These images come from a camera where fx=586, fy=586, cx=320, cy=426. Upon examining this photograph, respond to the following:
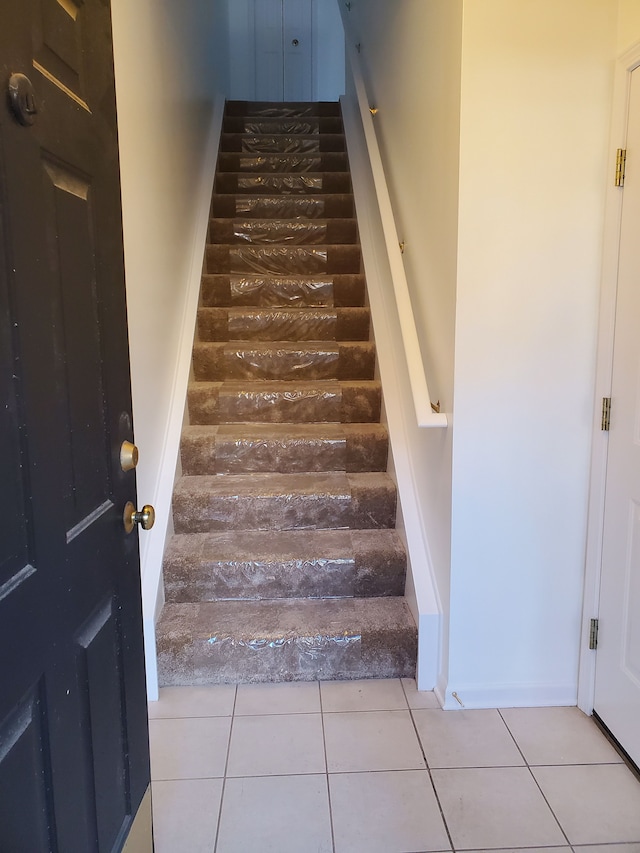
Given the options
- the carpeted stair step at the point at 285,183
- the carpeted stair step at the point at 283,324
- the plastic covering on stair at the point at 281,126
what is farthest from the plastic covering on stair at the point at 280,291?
the plastic covering on stair at the point at 281,126

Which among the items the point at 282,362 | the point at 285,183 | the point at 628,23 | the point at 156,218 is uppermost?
the point at 285,183

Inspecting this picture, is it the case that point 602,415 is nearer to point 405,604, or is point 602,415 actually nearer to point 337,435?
point 405,604

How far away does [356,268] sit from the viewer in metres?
3.31

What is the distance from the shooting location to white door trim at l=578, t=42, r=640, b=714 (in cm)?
155

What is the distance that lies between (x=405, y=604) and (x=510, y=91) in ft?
5.37

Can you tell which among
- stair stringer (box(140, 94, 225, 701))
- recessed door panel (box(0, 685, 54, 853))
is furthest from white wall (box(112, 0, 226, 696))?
recessed door panel (box(0, 685, 54, 853))

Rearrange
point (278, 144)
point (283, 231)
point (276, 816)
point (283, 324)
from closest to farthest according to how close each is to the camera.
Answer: point (276, 816)
point (283, 324)
point (283, 231)
point (278, 144)

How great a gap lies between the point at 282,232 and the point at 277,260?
23 centimetres

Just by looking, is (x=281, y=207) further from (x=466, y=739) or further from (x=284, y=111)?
(x=466, y=739)

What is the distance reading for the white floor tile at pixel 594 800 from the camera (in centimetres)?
139

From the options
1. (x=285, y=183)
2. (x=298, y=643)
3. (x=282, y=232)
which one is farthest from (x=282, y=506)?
(x=285, y=183)

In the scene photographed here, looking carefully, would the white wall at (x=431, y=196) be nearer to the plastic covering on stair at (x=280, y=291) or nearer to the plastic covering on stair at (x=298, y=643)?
the plastic covering on stair at (x=298, y=643)

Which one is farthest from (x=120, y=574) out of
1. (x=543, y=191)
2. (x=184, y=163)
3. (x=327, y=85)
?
(x=327, y=85)

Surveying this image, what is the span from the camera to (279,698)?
1877 millimetres
